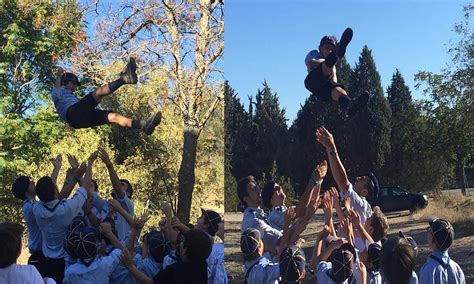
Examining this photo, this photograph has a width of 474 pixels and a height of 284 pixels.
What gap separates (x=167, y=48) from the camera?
4.41 m

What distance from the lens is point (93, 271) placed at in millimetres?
3211

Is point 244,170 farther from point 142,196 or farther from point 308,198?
point 142,196

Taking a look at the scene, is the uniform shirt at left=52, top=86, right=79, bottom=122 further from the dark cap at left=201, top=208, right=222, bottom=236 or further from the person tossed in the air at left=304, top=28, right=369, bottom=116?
the person tossed in the air at left=304, top=28, right=369, bottom=116

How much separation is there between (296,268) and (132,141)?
1.91 m

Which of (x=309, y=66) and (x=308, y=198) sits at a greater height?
(x=309, y=66)

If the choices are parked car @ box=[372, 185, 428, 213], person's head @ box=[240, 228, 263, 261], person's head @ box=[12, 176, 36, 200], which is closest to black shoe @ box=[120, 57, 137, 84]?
person's head @ box=[12, 176, 36, 200]

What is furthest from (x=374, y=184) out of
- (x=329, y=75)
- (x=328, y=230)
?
(x=329, y=75)

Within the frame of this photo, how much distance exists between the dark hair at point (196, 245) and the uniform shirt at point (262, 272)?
287mm

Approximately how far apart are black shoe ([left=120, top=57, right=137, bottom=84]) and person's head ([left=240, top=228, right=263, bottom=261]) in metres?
1.59

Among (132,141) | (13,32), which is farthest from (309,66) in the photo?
(13,32)

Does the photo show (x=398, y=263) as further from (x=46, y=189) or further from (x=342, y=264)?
(x=46, y=189)

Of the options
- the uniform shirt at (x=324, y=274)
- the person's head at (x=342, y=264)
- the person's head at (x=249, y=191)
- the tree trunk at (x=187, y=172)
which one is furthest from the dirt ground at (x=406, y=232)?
the tree trunk at (x=187, y=172)

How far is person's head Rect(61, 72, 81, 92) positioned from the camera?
14.4ft

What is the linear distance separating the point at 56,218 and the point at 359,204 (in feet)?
6.73
